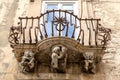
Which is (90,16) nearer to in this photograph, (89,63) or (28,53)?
(89,63)

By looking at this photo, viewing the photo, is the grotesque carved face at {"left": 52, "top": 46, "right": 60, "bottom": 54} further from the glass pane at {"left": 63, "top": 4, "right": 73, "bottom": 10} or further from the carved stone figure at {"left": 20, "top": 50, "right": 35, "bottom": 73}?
the glass pane at {"left": 63, "top": 4, "right": 73, "bottom": 10}

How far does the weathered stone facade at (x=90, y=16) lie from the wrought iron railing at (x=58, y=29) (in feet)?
0.91

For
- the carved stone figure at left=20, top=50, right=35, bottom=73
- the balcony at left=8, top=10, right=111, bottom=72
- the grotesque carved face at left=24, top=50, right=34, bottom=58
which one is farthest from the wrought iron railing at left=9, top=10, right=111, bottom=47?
the carved stone figure at left=20, top=50, right=35, bottom=73

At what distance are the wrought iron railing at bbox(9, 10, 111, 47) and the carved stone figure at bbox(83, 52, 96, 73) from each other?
0.30 metres

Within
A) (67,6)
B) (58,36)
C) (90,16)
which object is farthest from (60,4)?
(58,36)

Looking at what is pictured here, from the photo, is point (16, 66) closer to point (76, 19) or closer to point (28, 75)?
point (28, 75)

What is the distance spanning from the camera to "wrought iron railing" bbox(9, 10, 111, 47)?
23.2 ft

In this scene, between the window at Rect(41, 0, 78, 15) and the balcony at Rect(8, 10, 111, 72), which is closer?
the balcony at Rect(8, 10, 111, 72)

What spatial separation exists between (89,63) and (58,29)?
0.90 meters

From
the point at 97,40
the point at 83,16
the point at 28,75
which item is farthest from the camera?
the point at 83,16

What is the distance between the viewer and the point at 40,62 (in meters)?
6.92

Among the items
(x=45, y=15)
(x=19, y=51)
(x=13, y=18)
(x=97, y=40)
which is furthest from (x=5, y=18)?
(x=97, y=40)

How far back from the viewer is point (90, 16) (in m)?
8.00

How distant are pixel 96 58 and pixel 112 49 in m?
0.68
